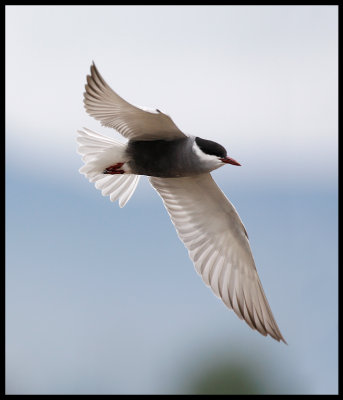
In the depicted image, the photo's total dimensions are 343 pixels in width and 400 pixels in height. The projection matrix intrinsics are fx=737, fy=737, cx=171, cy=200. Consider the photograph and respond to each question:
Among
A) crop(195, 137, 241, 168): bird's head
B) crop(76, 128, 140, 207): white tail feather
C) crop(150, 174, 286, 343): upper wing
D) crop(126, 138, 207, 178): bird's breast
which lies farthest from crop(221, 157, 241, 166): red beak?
crop(76, 128, 140, 207): white tail feather

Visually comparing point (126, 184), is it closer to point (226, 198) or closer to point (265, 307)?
point (226, 198)

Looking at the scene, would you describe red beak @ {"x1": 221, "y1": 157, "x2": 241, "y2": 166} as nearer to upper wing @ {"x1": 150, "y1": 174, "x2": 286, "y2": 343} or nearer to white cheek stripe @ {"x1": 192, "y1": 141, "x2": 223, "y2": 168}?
white cheek stripe @ {"x1": 192, "y1": 141, "x2": 223, "y2": 168}

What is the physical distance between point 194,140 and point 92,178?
0.89m

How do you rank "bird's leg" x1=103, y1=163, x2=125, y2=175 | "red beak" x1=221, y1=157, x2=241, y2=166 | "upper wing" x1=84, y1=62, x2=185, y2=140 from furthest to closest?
"bird's leg" x1=103, y1=163, x2=125, y2=175, "red beak" x1=221, y1=157, x2=241, y2=166, "upper wing" x1=84, y1=62, x2=185, y2=140

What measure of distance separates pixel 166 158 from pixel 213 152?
32 centimetres

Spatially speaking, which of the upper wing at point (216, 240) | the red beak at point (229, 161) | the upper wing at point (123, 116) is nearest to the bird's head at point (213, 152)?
the red beak at point (229, 161)

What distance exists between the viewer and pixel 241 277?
5.37m

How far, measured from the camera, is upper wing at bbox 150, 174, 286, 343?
17.3 ft

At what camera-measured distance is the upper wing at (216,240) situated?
17.3 ft

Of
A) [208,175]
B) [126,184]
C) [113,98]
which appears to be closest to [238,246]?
[208,175]

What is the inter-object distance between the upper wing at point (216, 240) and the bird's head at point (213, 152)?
1.56ft

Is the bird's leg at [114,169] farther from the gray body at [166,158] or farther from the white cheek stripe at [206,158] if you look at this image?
the white cheek stripe at [206,158]

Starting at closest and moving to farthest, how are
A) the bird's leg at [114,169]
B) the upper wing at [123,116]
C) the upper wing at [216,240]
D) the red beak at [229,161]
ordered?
the upper wing at [123,116]
the red beak at [229,161]
the bird's leg at [114,169]
the upper wing at [216,240]

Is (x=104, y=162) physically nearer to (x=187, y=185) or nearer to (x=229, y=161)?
(x=187, y=185)
